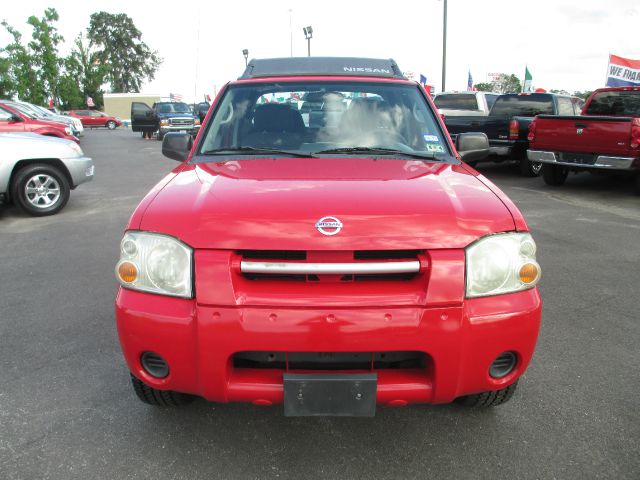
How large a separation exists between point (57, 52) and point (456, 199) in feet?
191

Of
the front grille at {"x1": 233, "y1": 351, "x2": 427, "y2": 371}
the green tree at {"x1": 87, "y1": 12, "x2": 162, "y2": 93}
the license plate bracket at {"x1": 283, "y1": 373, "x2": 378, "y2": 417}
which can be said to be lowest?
the license plate bracket at {"x1": 283, "y1": 373, "x2": 378, "y2": 417}

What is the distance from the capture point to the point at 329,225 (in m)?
2.10

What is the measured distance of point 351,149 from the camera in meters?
3.13

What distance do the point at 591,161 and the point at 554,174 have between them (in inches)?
53.3

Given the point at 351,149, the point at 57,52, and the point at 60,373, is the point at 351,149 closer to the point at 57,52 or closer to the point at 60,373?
the point at 60,373

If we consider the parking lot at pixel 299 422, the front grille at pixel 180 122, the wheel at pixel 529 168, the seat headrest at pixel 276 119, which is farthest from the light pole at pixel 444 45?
the seat headrest at pixel 276 119

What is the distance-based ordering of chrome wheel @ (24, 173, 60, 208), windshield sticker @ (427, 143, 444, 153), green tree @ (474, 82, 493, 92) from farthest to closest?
1. green tree @ (474, 82, 493, 92)
2. chrome wheel @ (24, 173, 60, 208)
3. windshield sticker @ (427, 143, 444, 153)

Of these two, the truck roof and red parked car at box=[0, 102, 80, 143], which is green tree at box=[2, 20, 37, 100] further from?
the truck roof

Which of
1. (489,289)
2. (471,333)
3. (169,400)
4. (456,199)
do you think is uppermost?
(456,199)

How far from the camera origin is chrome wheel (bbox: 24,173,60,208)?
7.89 meters

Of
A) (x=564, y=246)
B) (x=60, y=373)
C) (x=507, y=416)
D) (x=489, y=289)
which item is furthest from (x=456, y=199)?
(x=564, y=246)

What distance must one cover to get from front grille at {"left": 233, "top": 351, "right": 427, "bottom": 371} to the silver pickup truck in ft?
22.9

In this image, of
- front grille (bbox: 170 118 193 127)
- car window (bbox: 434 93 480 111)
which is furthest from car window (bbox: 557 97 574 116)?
front grille (bbox: 170 118 193 127)

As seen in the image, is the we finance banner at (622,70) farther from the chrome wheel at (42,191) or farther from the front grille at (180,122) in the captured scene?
the front grille at (180,122)
